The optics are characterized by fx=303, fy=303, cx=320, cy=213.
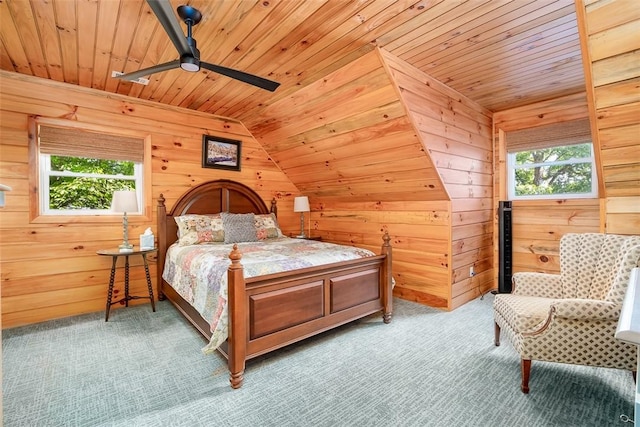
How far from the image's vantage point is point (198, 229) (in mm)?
3588

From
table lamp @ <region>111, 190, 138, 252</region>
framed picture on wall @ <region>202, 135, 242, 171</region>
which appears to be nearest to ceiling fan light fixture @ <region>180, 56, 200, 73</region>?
table lamp @ <region>111, 190, 138, 252</region>

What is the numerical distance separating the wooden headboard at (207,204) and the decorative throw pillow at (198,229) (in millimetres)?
186

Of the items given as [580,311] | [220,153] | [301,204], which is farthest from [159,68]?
[580,311]

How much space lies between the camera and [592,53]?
1.79 m

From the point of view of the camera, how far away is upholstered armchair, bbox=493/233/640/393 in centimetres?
176

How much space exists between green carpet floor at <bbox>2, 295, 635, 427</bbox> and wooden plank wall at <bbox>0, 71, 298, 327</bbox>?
1.44ft

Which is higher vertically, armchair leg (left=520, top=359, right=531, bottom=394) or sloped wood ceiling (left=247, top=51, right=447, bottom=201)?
sloped wood ceiling (left=247, top=51, right=447, bottom=201)

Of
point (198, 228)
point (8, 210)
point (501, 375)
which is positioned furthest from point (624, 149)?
point (8, 210)

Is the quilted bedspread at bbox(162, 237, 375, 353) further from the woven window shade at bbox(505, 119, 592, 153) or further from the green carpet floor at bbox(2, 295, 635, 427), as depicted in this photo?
the woven window shade at bbox(505, 119, 592, 153)

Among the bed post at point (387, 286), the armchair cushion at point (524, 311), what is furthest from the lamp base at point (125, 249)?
the armchair cushion at point (524, 311)

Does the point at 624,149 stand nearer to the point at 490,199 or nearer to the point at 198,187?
the point at 490,199

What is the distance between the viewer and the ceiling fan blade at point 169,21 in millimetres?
1422

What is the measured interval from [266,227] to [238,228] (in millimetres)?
507

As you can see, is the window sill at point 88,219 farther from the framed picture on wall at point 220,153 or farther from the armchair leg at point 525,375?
the armchair leg at point 525,375
